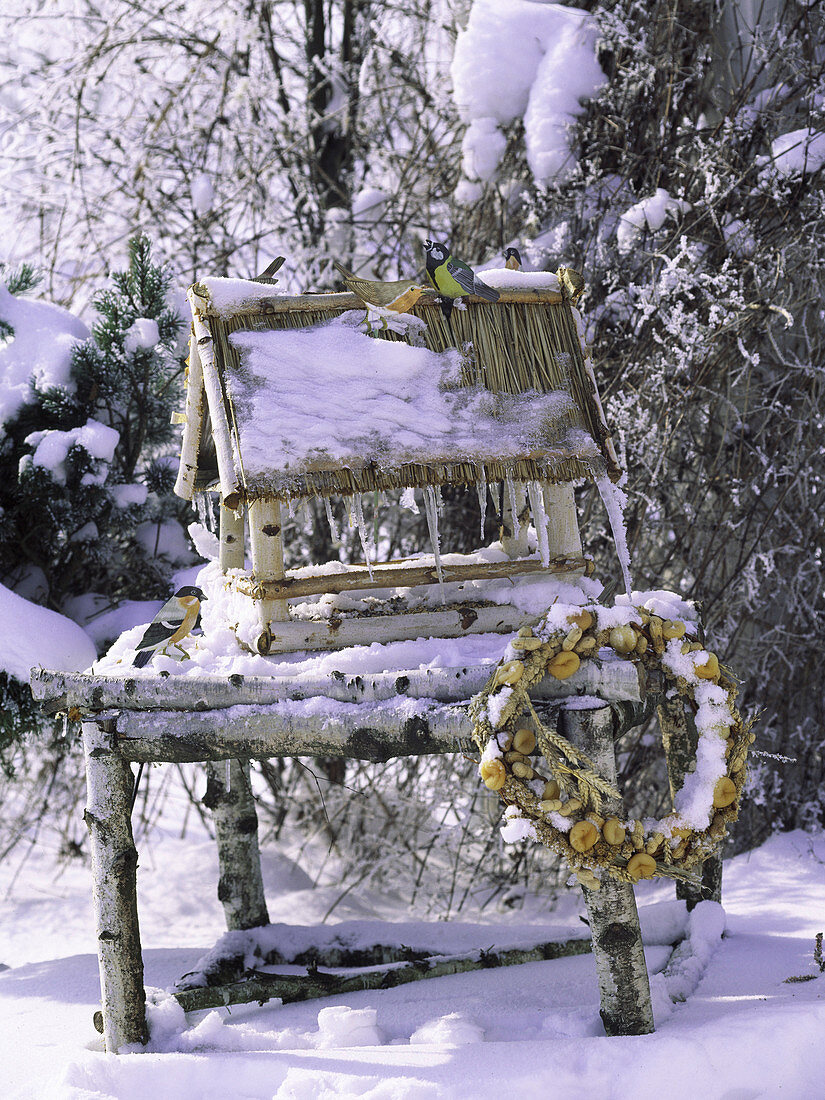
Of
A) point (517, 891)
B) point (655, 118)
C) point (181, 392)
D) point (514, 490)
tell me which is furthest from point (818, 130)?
point (517, 891)

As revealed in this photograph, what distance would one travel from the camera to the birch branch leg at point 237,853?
118 inches

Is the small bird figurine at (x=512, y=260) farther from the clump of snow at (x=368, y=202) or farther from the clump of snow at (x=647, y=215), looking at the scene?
the clump of snow at (x=368, y=202)

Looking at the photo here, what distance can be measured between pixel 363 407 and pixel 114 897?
1286mm

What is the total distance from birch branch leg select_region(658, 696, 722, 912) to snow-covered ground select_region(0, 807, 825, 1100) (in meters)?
0.06

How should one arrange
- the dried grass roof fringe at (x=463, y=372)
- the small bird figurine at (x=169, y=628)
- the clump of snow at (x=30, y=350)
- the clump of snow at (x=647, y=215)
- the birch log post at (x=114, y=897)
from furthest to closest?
the clump of snow at (x=647, y=215) < the clump of snow at (x=30, y=350) < the small bird figurine at (x=169, y=628) < the birch log post at (x=114, y=897) < the dried grass roof fringe at (x=463, y=372)

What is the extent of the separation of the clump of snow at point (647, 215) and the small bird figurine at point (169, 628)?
86.7 inches

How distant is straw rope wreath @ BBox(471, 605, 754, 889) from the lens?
181 cm

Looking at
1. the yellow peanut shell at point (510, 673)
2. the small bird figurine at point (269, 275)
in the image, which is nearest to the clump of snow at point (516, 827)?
the yellow peanut shell at point (510, 673)

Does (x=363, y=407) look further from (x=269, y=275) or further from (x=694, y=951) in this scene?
(x=694, y=951)

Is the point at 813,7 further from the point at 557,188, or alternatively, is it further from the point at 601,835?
the point at 601,835

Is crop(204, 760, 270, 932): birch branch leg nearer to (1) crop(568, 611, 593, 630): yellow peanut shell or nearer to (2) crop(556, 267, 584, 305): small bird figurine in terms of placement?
(1) crop(568, 611, 593, 630): yellow peanut shell

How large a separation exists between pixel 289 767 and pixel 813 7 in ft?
13.3

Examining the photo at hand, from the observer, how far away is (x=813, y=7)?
352 cm

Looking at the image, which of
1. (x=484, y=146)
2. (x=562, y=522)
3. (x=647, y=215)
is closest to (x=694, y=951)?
(x=562, y=522)
